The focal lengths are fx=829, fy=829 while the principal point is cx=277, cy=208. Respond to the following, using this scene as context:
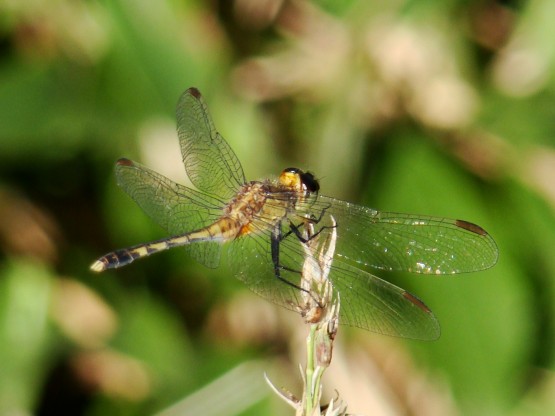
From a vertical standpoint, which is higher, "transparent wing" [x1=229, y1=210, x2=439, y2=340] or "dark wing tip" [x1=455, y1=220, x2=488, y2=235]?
"dark wing tip" [x1=455, y1=220, x2=488, y2=235]

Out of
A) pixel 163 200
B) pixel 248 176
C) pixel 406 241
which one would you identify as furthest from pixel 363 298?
pixel 248 176

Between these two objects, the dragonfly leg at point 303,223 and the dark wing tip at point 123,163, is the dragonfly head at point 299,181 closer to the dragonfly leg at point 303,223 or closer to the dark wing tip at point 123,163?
the dragonfly leg at point 303,223

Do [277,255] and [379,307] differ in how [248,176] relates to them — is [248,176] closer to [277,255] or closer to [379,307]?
[277,255]

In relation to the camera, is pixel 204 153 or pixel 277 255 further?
pixel 204 153

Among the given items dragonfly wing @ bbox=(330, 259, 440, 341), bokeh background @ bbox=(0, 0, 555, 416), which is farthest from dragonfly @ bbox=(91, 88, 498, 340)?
bokeh background @ bbox=(0, 0, 555, 416)

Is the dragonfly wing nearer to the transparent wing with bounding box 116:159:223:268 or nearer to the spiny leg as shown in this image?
the spiny leg

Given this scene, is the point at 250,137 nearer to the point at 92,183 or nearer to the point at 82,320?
the point at 92,183
